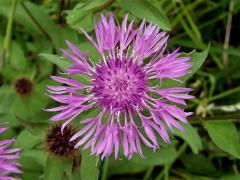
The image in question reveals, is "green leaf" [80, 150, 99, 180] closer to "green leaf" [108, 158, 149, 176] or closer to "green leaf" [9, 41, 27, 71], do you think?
"green leaf" [108, 158, 149, 176]

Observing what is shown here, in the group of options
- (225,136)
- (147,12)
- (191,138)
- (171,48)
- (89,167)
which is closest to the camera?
(89,167)

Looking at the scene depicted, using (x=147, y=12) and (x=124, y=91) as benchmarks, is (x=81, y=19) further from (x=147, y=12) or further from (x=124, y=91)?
(x=124, y=91)

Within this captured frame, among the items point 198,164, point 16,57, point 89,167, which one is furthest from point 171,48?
point 89,167

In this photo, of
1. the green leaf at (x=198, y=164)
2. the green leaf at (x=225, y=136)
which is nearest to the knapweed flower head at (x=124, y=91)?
the green leaf at (x=225, y=136)

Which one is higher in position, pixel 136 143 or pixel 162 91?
pixel 162 91

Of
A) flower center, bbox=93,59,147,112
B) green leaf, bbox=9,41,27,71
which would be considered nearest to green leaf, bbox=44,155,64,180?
flower center, bbox=93,59,147,112

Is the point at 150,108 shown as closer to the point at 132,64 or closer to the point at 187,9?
the point at 132,64

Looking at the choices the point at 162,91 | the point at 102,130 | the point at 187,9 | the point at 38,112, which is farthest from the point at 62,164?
the point at 187,9
